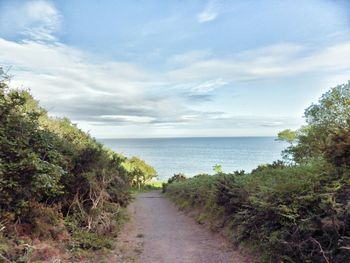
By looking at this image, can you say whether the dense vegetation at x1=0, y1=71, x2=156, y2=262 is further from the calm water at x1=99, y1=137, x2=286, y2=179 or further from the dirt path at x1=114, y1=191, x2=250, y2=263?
the calm water at x1=99, y1=137, x2=286, y2=179

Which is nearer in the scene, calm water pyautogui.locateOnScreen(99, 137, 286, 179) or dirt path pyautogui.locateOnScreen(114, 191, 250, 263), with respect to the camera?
dirt path pyautogui.locateOnScreen(114, 191, 250, 263)

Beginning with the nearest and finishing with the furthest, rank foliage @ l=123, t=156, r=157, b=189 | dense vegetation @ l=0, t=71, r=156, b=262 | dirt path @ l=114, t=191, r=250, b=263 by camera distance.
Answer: dense vegetation @ l=0, t=71, r=156, b=262
dirt path @ l=114, t=191, r=250, b=263
foliage @ l=123, t=156, r=157, b=189

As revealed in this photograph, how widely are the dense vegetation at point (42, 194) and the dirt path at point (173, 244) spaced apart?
0.71 m

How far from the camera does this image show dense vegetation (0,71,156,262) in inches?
238

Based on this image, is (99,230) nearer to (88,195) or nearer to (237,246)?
(88,195)

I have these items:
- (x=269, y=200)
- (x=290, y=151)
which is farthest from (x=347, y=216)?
(x=290, y=151)

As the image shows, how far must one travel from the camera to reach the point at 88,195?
29.1 feet

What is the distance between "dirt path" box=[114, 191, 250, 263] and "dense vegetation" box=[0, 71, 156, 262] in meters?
0.71

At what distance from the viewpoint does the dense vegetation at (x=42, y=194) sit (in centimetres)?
605

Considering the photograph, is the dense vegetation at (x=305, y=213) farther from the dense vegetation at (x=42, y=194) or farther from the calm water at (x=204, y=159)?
the calm water at (x=204, y=159)

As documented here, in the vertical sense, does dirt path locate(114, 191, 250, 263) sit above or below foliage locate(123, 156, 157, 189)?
below

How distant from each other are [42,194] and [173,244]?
3.38m

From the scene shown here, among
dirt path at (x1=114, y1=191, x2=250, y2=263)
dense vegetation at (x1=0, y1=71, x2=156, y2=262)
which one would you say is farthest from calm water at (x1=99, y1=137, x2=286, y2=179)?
dense vegetation at (x1=0, y1=71, x2=156, y2=262)

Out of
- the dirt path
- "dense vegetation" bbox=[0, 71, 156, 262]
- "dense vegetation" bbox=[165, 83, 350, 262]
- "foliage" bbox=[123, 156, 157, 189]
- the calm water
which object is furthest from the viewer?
the calm water
